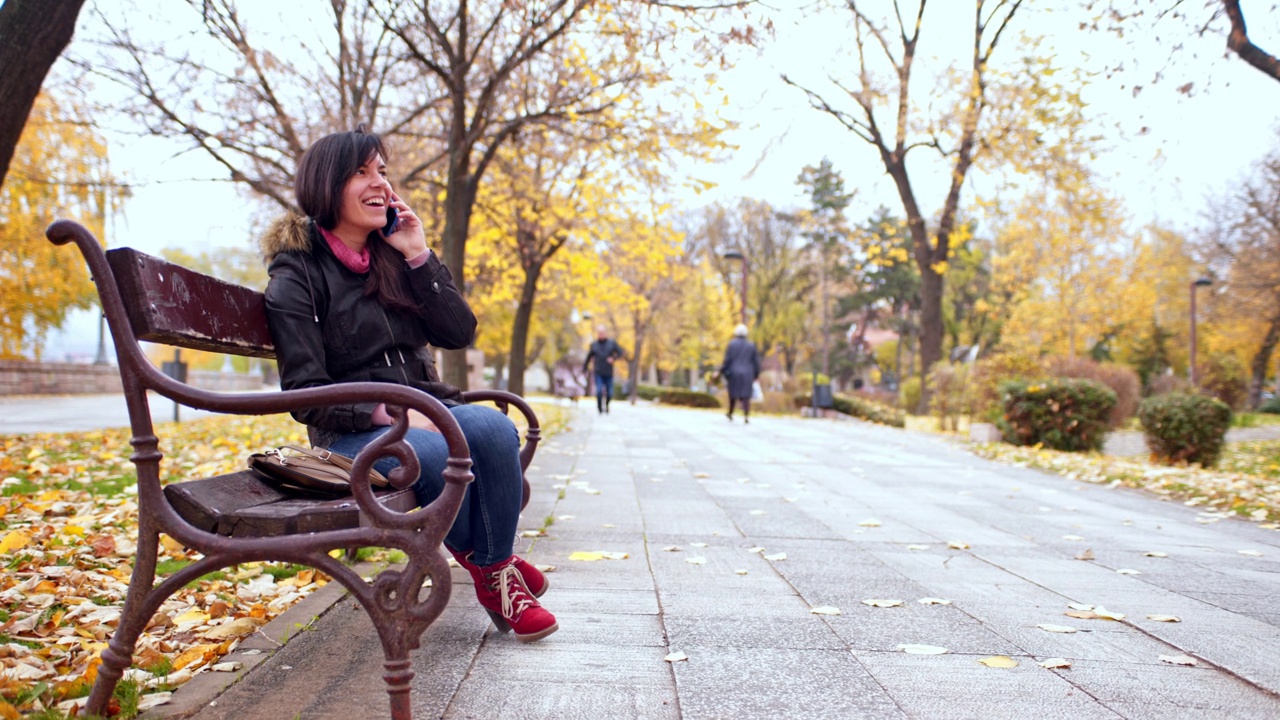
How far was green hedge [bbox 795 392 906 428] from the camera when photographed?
20.5 m

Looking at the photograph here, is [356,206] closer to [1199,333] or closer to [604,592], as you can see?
[604,592]

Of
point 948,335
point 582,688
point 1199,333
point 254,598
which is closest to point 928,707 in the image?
point 582,688

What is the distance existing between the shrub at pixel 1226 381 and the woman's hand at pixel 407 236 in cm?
2909

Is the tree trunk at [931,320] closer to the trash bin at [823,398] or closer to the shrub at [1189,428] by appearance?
the trash bin at [823,398]

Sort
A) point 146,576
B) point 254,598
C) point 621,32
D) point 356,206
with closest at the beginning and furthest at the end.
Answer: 1. point 146,576
2. point 356,206
3. point 254,598
4. point 621,32

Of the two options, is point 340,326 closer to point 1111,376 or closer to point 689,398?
point 1111,376

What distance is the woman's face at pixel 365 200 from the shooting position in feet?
9.35

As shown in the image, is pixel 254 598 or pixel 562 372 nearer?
pixel 254 598

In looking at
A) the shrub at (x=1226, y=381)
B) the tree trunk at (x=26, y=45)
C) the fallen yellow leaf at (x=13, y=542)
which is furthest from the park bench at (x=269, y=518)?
the shrub at (x=1226, y=381)

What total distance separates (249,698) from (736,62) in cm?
885

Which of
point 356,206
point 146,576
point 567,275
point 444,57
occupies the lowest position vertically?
point 146,576

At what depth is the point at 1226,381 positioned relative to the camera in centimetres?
2767

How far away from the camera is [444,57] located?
12.6m

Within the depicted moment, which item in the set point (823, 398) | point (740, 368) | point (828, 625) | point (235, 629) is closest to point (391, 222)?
point (235, 629)
